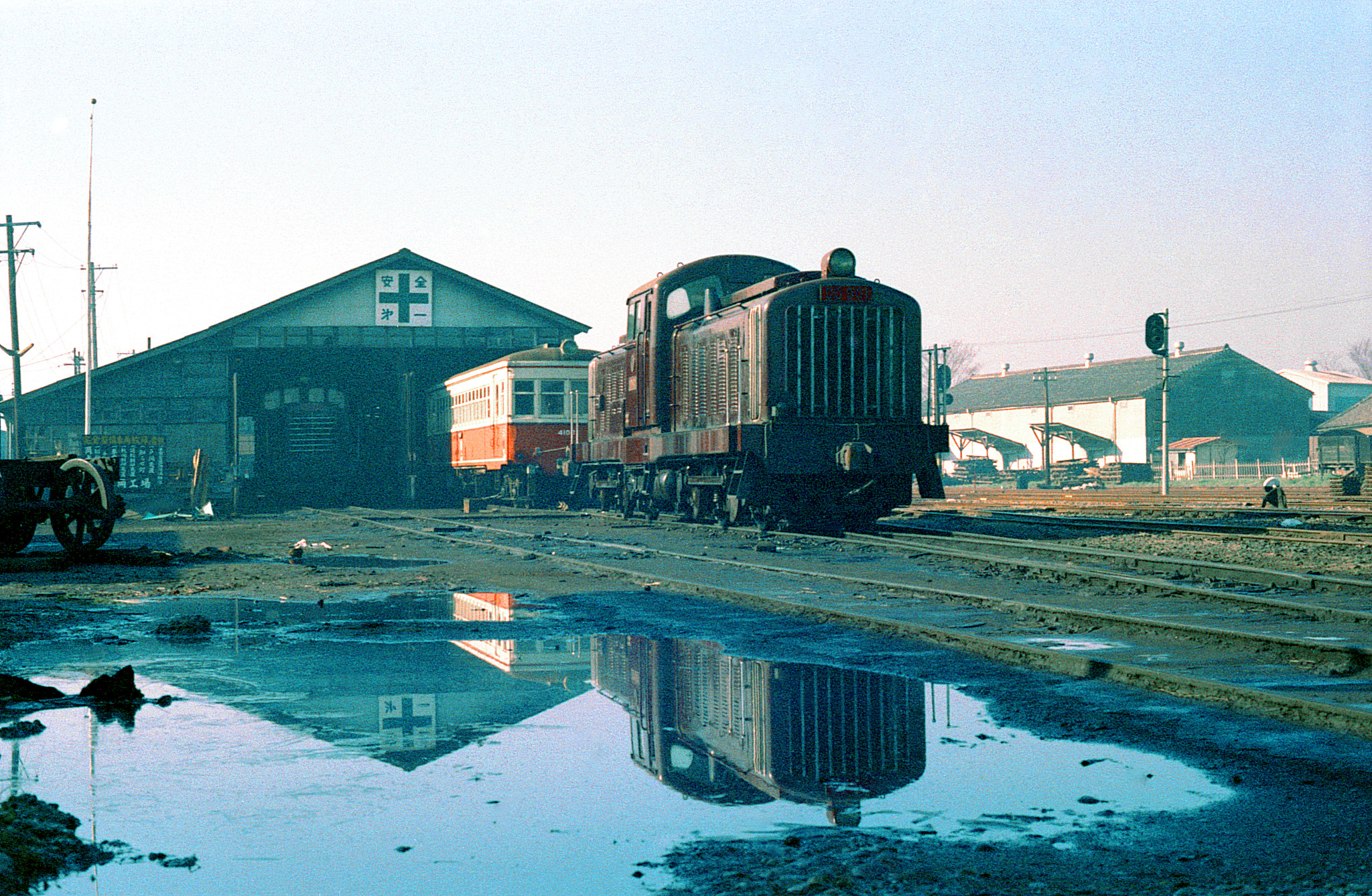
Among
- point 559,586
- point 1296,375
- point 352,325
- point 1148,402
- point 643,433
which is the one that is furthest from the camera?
point 1296,375

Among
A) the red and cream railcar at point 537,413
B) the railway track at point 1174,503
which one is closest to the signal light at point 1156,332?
the railway track at point 1174,503

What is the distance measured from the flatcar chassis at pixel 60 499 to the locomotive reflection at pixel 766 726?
9919mm

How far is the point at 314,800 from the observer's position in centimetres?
488

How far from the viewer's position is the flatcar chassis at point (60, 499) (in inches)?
608

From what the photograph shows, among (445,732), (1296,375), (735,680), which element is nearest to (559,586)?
(735,680)

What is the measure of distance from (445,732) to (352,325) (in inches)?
1720

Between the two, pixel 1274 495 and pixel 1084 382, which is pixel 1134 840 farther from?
pixel 1084 382

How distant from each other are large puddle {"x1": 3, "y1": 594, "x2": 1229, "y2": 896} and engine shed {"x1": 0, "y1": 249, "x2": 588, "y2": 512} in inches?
1569

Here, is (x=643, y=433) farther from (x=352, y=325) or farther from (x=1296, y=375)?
(x=1296, y=375)

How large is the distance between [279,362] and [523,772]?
47.4 meters

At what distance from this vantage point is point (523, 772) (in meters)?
5.33

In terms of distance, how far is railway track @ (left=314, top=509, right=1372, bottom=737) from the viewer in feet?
24.4

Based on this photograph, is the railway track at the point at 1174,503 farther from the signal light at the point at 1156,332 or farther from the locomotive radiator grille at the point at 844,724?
the locomotive radiator grille at the point at 844,724

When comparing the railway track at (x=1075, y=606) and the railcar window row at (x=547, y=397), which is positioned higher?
the railcar window row at (x=547, y=397)
